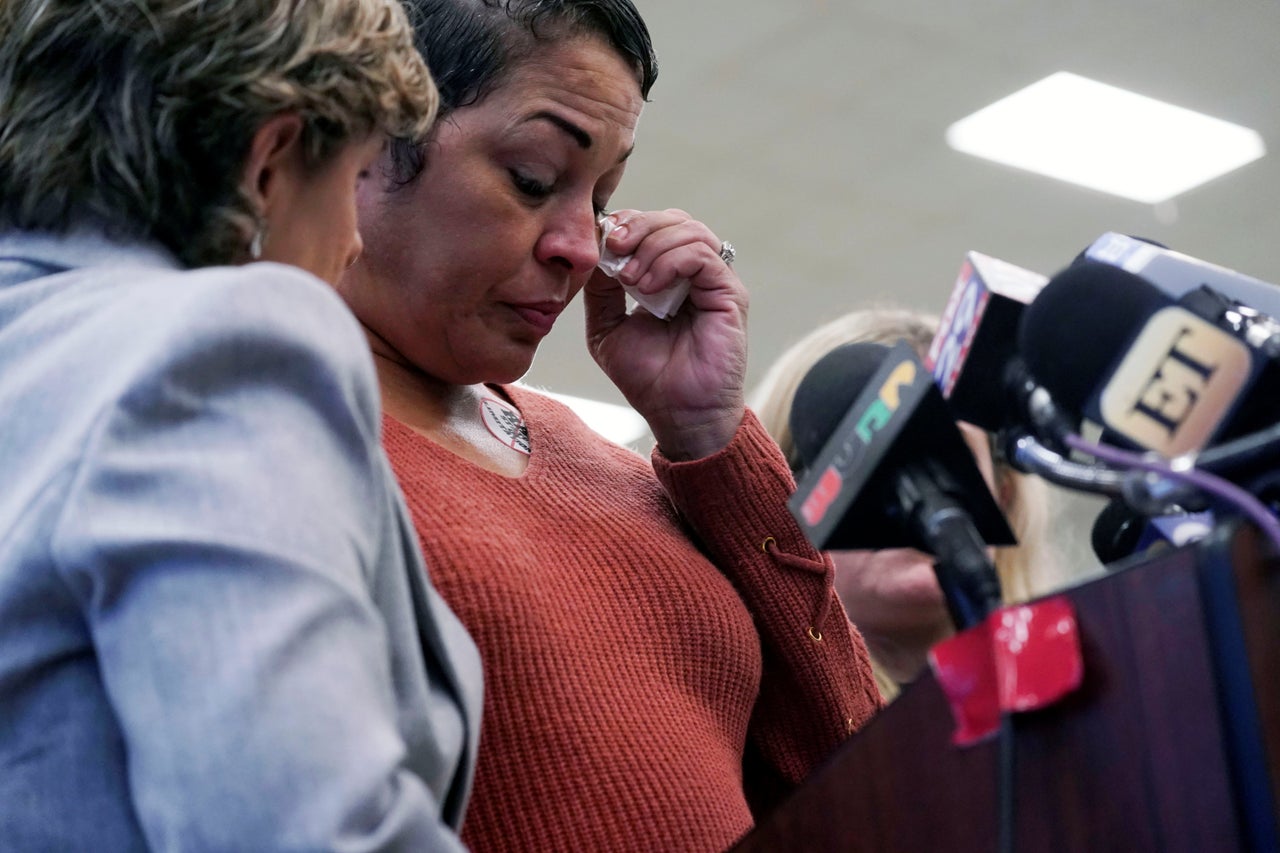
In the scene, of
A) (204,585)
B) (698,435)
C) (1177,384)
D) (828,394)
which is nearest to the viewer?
(204,585)

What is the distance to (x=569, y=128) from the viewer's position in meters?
1.13

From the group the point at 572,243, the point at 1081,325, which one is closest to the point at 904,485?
the point at 1081,325

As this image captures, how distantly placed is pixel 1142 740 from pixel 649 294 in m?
0.79

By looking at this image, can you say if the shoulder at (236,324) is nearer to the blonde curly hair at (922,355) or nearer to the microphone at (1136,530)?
the microphone at (1136,530)

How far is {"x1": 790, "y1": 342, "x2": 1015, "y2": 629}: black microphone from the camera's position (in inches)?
26.4

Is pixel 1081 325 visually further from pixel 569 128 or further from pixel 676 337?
pixel 676 337

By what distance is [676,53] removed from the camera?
11.1 ft

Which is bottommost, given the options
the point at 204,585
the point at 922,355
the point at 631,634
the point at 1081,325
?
the point at 922,355

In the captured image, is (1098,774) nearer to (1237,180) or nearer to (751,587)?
(751,587)

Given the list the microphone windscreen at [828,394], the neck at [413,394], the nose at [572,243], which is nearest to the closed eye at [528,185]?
the nose at [572,243]

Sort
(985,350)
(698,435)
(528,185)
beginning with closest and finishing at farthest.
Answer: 1. (985,350)
2. (528,185)
3. (698,435)

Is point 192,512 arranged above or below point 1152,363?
below

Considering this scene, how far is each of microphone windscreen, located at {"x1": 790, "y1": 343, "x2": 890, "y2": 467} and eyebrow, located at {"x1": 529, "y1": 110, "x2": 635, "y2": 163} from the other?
27cm

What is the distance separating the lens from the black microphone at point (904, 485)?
0.67 m
